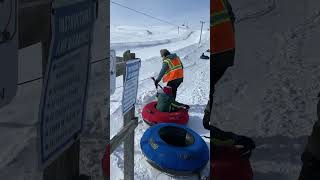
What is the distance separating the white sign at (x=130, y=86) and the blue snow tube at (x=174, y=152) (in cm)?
85

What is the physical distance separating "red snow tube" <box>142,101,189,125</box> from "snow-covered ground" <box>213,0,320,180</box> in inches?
197

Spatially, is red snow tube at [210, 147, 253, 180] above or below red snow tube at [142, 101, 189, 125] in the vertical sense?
above

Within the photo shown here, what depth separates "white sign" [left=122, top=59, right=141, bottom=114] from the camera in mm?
3821

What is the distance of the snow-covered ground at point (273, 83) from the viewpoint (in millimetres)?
1447

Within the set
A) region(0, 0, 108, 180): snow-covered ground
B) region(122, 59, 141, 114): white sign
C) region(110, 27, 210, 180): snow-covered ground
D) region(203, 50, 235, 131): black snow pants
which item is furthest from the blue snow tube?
region(0, 0, 108, 180): snow-covered ground

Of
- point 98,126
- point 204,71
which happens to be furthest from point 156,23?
point 98,126

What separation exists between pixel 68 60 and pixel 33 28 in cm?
25

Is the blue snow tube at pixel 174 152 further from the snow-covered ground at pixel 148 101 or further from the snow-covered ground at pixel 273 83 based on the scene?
the snow-covered ground at pixel 273 83

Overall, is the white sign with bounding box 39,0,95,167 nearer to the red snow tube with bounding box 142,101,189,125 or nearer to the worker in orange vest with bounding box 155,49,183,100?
the red snow tube with bounding box 142,101,189,125

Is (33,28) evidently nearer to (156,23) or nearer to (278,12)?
(278,12)

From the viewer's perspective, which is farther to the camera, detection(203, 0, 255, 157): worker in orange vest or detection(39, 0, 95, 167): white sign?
detection(203, 0, 255, 157): worker in orange vest

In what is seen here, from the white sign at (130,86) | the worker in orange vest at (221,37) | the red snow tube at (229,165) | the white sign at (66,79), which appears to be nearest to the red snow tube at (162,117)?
the white sign at (130,86)

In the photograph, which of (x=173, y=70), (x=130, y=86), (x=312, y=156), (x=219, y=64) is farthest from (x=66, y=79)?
(x=173, y=70)

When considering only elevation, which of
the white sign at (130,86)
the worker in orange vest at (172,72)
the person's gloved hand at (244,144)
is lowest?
the worker in orange vest at (172,72)
